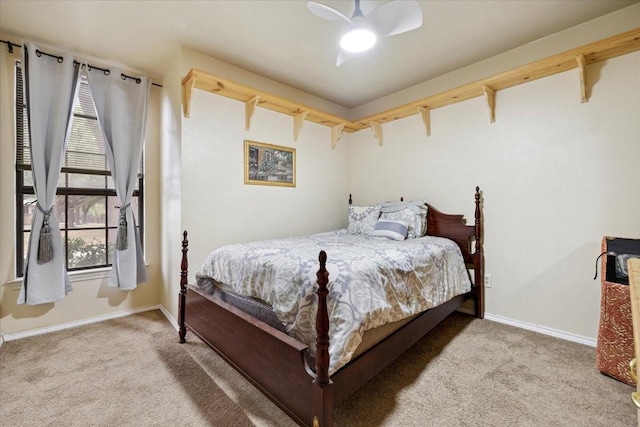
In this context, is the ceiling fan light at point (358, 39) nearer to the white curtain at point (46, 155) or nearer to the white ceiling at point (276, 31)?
the white ceiling at point (276, 31)

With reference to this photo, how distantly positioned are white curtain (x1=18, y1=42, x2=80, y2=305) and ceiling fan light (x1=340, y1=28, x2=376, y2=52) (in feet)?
8.28

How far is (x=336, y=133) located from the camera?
3.84 metres

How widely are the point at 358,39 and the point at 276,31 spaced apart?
0.92m

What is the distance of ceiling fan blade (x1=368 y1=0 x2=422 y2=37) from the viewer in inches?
66.9

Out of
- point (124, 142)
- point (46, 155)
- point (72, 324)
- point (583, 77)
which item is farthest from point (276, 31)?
point (72, 324)

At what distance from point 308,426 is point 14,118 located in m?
3.37

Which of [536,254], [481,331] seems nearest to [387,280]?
[481,331]

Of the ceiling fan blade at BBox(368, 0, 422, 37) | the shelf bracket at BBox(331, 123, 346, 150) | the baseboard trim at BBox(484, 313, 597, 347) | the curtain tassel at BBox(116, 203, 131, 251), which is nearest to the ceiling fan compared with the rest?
the ceiling fan blade at BBox(368, 0, 422, 37)

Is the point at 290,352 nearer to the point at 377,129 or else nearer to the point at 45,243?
the point at 45,243

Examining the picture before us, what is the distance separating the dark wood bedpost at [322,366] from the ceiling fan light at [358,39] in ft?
4.80

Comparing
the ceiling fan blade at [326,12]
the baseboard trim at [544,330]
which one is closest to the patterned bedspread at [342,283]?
the baseboard trim at [544,330]

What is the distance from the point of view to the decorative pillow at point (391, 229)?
2.79 m

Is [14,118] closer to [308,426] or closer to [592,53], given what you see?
[308,426]

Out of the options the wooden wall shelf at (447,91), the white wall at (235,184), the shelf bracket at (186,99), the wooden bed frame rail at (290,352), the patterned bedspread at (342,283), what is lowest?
the wooden bed frame rail at (290,352)
